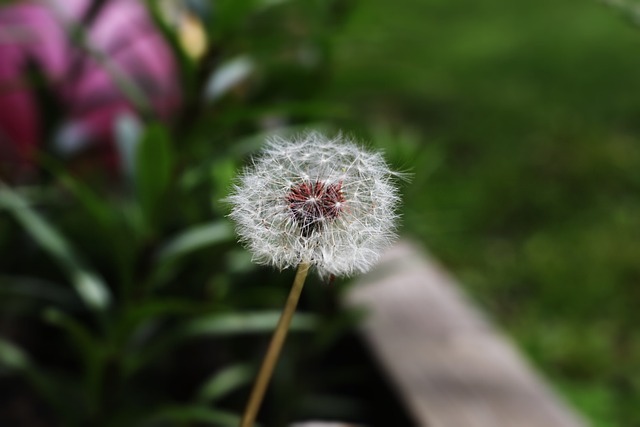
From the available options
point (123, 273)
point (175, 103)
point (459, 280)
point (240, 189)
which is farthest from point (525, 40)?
point (240, 189)

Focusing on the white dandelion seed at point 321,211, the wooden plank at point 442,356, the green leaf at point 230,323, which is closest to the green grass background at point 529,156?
the wooden plank at point 442,356

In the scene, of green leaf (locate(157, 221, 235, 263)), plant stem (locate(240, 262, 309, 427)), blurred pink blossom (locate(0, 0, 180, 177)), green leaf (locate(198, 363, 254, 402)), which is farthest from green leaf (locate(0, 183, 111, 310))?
plant stem (locate(240, 262, 309, 427))

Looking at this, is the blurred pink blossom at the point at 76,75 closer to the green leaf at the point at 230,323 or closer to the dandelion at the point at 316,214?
the green leaf at the point at 230,323

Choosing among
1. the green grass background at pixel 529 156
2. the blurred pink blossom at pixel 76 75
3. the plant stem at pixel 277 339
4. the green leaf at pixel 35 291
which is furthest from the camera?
the green grass background at pixel 529 156

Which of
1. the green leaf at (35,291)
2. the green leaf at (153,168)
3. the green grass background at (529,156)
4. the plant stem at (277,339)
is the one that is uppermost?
the green grass background at (529,156)

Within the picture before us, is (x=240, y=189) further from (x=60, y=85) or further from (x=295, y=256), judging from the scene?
(x=60, y=85)

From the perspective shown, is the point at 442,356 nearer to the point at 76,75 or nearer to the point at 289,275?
the point at 289,275

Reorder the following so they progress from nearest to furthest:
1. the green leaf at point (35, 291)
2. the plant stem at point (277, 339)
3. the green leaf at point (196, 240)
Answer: the plant stem at point (277, 339), the green leaf at point (196, 240), the green leaf at point (35, 291)
